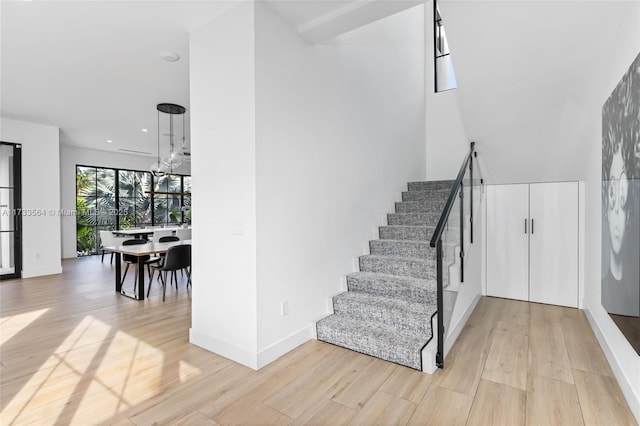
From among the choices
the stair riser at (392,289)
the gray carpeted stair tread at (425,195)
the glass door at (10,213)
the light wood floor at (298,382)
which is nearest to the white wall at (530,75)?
the gray carpeted stair tread at (425,195)

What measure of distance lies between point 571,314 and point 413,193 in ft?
7.83

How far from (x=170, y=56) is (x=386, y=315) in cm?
341

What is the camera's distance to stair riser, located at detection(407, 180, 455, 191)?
5.09 m

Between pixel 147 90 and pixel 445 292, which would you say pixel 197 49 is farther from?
pixel 445 292

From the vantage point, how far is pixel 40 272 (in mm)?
6035

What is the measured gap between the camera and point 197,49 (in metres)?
2.91

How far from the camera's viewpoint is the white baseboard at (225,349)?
8.34 feet

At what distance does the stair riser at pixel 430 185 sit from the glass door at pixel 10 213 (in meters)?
6.84

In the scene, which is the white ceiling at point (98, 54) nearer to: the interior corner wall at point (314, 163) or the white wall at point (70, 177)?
the interior corner wall at point (314, 163)

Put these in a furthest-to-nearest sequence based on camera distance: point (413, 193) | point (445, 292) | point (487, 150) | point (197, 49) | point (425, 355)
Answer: point (413, 193) → point (487, 150) → point (197, 49) → point (445, 292) → point (425, 355)

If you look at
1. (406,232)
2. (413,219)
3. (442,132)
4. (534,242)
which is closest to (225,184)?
(406,232)

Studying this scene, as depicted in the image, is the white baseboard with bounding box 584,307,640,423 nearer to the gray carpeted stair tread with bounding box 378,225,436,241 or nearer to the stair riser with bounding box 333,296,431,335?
the stair riser with bounding box 333,296,431,335

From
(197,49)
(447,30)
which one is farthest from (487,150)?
(197,49)

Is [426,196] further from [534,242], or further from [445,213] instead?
[445,213]
